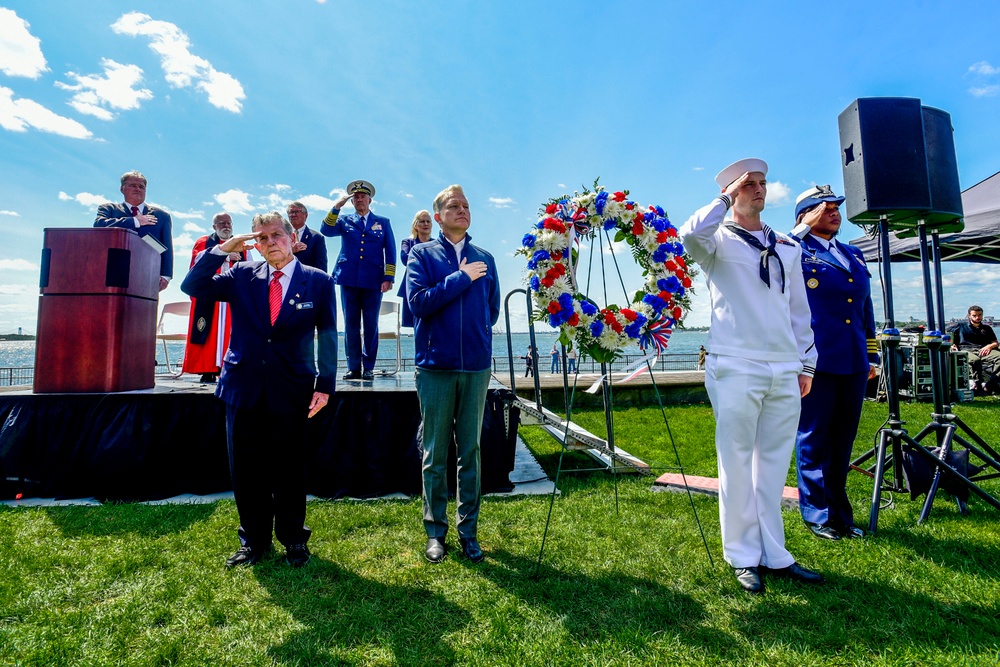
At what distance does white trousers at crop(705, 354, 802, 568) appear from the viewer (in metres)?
2.50

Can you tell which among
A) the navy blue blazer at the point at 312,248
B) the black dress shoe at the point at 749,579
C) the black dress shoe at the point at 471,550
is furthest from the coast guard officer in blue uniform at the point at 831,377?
the navy blue blazer at the point at 312,248

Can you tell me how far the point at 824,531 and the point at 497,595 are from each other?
2.09 m

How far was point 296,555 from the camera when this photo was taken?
2.81 meters

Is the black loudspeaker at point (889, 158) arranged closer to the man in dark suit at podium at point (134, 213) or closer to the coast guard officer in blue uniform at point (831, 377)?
Result: the coast guard officer in blue uniform at point (831, 377)

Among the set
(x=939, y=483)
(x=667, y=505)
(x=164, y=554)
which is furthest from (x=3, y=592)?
(x=939, y=483)

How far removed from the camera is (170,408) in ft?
13.8

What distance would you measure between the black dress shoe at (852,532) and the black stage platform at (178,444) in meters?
2.36

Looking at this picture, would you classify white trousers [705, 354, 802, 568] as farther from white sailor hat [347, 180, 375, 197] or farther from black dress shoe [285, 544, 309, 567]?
white sailor hat [347, 180, 375, 197]

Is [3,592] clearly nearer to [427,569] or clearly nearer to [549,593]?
[427,569]

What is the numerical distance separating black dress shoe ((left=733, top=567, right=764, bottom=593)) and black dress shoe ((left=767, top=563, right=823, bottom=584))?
15cm

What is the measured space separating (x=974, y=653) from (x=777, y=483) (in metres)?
0.88

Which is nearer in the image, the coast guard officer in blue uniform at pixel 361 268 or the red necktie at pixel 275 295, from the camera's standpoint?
the red necktie at pixel 275 295

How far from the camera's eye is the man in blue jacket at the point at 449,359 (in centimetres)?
288

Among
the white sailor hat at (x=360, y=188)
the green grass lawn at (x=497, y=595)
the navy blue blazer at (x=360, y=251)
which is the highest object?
the white sailor hat at (x=360, y=188)
